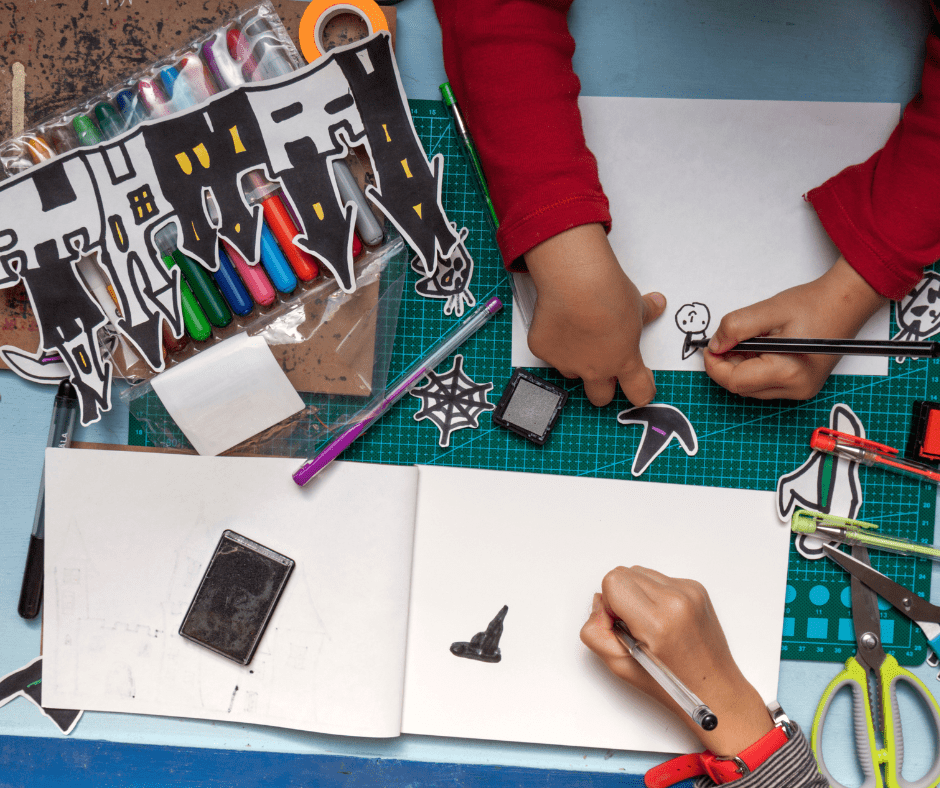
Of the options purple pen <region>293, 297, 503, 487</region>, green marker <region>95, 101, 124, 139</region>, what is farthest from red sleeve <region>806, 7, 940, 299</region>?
green marker <region>95, 101, 124, 139</region>

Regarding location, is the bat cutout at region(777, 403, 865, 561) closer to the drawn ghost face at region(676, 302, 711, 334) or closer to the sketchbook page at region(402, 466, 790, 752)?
the sketchbook page at region(402, 466, 790, 752)

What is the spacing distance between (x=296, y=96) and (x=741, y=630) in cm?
65

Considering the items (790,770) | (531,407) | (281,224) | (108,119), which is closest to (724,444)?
(531,407)

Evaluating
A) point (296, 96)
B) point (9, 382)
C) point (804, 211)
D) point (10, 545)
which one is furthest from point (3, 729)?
point (804, 211)

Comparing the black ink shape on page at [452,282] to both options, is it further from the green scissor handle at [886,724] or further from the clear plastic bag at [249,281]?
the green scissor handle at [886,724]

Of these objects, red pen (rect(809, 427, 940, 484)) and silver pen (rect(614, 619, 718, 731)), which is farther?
red pen (rect(809, 427, 940, 484))

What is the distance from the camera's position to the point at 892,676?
2.11 feet

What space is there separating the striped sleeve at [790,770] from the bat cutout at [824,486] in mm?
172

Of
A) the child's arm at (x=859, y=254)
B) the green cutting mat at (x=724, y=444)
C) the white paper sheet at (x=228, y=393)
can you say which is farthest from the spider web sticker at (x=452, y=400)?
the child's arm at (x=859, y=254)

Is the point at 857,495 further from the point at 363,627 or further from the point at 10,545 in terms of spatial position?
the point at 10,545

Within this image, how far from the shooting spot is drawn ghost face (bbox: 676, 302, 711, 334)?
642 millimetres

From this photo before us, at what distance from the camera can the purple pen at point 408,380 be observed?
2.08 feet

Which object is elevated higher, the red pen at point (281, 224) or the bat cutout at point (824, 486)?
the red pen at point (281, 224)

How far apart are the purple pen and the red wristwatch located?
44cm
